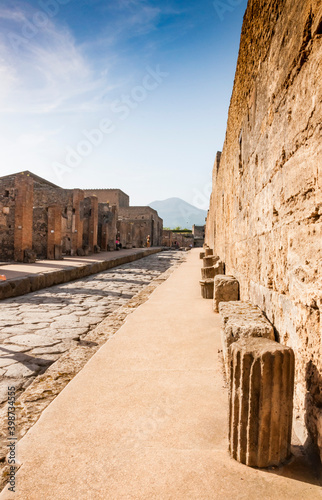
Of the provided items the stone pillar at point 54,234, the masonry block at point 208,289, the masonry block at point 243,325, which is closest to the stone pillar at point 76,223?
the stone pillar at point 54,234

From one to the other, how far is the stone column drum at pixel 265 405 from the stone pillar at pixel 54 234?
14543 millimetres

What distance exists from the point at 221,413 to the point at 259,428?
1.67ft

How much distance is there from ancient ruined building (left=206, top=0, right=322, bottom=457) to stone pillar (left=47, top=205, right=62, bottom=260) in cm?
1338

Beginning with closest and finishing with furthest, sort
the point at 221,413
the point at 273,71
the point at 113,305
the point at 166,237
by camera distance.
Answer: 1. the point at 221,413
2. the point at 273,71
3. the point at 113,305
4. the point at 166,237

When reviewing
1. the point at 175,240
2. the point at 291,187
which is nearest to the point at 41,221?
the point at 291,187

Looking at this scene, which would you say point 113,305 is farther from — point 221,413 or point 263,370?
point 263,370

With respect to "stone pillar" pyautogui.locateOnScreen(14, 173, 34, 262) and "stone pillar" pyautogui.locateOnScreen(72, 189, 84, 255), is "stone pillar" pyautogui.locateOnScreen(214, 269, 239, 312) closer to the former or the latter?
"stone pillar" pyautogui.locateOnScreen(14, 173, 34, 262)

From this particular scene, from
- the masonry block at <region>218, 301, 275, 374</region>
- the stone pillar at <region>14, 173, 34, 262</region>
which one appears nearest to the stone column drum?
the masonry block at <region>218, 301, 275, 374</region>

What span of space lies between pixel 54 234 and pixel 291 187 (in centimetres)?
1479

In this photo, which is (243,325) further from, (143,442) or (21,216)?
(21,216)

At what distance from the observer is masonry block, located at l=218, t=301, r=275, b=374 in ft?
6.83

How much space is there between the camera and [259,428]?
1352 mm

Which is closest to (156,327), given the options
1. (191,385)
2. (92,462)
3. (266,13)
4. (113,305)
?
(191,385)

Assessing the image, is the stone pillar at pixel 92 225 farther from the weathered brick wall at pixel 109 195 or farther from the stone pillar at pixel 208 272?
the weathered brick wall at pixel 109 195
